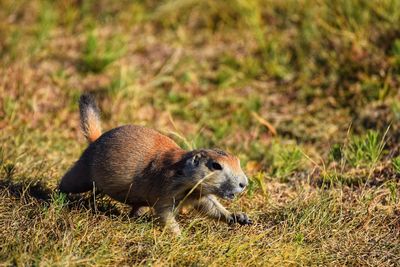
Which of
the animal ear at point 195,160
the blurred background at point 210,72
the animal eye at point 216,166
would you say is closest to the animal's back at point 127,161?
the animal ear at point 195,160

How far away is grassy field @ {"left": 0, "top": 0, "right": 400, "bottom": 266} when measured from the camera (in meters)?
4.48

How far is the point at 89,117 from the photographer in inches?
213

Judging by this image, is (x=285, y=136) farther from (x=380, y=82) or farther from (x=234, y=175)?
(x=234, y=175)

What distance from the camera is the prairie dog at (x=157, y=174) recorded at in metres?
4.56

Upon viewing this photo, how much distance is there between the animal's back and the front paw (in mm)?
595

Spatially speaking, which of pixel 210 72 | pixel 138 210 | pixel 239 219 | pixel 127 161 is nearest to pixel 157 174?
pixel 127 161

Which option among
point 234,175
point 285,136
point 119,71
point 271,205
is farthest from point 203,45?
point 234,175

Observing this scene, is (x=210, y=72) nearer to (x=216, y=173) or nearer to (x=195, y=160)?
(x=195, y=160)

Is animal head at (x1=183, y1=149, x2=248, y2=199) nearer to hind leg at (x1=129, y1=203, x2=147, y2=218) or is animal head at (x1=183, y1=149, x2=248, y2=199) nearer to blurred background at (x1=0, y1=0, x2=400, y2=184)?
hind leg at (x1=129, y1=203, x2=147, y2=218)

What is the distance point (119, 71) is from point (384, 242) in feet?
15.2

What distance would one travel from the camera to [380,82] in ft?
25.1

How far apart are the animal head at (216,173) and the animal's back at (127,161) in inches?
12.9

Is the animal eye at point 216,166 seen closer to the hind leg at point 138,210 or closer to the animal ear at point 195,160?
the animal ear at point 195,160

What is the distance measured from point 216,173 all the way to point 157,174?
48 cm
